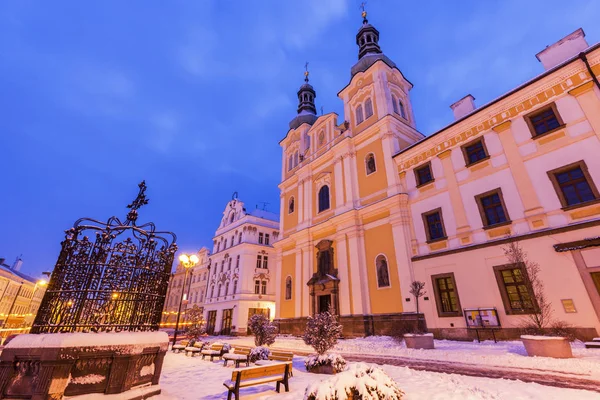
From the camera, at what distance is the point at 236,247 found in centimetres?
3528

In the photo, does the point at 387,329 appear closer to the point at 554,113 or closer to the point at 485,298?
the point at 485,298

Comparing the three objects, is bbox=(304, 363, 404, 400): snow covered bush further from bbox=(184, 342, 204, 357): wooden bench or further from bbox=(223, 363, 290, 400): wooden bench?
bbox=(184, 342, 204, 357): wooden bench

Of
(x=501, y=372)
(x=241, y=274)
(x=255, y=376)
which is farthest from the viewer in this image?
(x=241, y=274)

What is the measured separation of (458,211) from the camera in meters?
15.8

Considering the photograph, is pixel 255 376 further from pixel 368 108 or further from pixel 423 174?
pixel 368 108

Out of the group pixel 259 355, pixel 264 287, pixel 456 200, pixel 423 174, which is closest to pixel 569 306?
pixel 456 200

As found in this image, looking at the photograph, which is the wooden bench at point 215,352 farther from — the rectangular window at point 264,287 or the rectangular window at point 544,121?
the rectangular window at point 264,287

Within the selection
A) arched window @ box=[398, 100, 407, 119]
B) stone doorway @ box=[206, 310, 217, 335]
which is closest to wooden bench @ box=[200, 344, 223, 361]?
arched window @ box=[398, 100, 407, 119]

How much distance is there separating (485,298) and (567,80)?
37.4 feet

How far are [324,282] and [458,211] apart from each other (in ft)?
36.9

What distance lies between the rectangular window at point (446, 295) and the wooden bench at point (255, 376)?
11.8 metres

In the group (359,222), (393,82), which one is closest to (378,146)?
(359,222)

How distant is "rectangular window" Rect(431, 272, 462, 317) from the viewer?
579 inches

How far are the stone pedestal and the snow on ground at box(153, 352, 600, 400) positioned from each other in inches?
38.6
